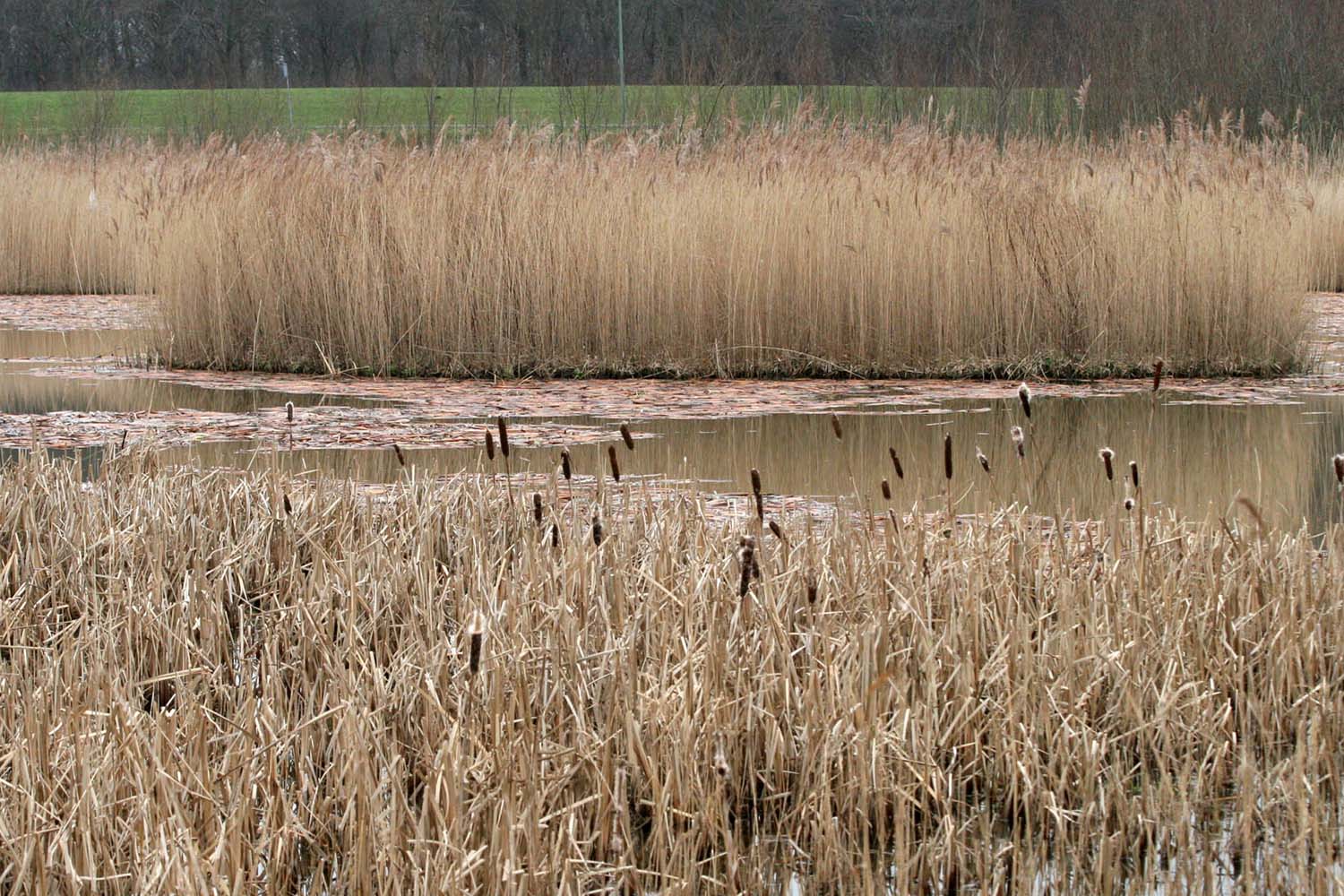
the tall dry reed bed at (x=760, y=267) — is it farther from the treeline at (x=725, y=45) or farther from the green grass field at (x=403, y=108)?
the treeline at (x=725, y=45)

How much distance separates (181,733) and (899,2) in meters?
27.8

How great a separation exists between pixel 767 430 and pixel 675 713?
3.33m

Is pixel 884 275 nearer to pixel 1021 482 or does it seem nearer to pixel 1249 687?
pixel 1021 482

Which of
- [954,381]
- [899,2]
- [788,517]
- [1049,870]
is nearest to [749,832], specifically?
[1049,870]

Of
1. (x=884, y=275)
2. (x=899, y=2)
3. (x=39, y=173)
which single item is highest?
(x=899, y=2)

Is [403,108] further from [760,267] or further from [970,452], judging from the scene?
[970,452]

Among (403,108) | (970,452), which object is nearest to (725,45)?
(403,108)

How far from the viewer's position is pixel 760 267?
289 inches

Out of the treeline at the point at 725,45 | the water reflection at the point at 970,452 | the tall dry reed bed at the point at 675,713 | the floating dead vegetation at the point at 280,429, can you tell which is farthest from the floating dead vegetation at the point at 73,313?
the tall dry reed bed at the point at 675,713

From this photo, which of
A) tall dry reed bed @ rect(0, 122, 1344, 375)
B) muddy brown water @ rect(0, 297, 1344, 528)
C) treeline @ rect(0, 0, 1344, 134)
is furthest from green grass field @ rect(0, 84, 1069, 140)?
muddy brown water @ rect(0, 297, 1344, 528)

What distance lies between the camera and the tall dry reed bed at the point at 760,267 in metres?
7.32

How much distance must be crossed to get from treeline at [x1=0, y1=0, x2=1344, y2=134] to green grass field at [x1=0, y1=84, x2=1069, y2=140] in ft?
1.00

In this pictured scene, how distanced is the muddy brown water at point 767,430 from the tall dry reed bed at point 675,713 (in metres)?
0.79

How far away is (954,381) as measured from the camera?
711cm
